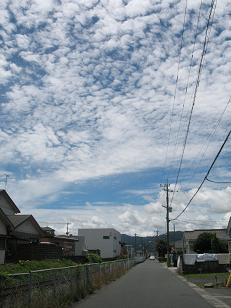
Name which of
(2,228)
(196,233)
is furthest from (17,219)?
(196,233)

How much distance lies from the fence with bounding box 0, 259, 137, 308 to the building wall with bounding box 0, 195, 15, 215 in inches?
496

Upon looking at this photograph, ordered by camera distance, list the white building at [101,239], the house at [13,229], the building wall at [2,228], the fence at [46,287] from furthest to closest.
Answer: the white building at [101,239]
the house at [13,229]
the building wall at [2,228]
the fence at [46,287]

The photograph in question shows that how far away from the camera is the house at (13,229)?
2442cm

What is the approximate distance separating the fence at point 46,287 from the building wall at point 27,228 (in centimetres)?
921

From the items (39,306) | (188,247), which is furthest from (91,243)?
(39,306)

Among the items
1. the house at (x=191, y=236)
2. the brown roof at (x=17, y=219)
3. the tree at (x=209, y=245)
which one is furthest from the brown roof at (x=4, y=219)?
the house at (x=191, y=236)

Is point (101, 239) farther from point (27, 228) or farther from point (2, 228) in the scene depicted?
point (2, 228)

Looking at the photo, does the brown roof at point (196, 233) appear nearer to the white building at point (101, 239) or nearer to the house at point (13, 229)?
the white building at point (101, 239)

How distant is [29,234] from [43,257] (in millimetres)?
3039

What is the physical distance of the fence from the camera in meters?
9.70

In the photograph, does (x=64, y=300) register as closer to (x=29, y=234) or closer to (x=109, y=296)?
(x=109, y=296)

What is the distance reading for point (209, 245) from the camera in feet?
293

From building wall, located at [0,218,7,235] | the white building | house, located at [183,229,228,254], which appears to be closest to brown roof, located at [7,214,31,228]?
building wall, located at [0,218,7,235]

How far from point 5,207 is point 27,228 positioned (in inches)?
114
